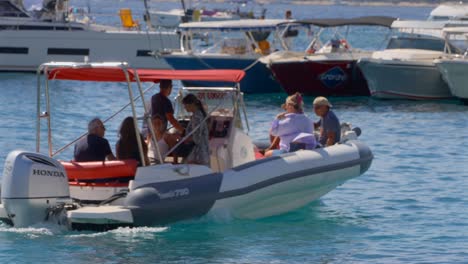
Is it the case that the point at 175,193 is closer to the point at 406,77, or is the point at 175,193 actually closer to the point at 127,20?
→ the point at 406,77

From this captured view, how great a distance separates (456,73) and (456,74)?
0.03 metres

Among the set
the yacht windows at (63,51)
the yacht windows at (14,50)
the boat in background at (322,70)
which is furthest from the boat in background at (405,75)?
the yacht windows at (14,50)

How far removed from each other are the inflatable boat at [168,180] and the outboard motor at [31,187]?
0.01 meters

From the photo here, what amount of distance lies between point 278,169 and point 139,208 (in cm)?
199

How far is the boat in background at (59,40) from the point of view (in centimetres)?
3850

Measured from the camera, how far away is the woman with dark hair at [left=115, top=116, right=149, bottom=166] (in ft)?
43.8

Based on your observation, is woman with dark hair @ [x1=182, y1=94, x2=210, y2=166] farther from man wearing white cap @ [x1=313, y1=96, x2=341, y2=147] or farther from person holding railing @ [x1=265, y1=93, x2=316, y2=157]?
man wearing white cap @ [x1=313, y1=96, x2=341, y2=147]

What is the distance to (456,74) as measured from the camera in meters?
29.0

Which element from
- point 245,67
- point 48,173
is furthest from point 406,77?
point 48,173

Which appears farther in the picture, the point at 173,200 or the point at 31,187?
the point at 173,200

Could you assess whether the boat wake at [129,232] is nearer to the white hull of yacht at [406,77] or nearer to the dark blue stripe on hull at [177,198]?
the dark blue stripe on hull at [177,198]

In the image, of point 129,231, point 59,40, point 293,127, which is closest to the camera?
point 129,231

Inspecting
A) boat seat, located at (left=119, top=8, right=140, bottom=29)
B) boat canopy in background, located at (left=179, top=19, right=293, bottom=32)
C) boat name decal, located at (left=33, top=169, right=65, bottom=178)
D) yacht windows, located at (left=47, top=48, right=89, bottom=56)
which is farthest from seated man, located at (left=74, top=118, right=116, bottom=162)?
boat seat, located at (left=119, top=8, right=140, bottom=29)

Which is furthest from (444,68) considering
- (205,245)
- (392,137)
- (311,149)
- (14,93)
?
(205,245)
